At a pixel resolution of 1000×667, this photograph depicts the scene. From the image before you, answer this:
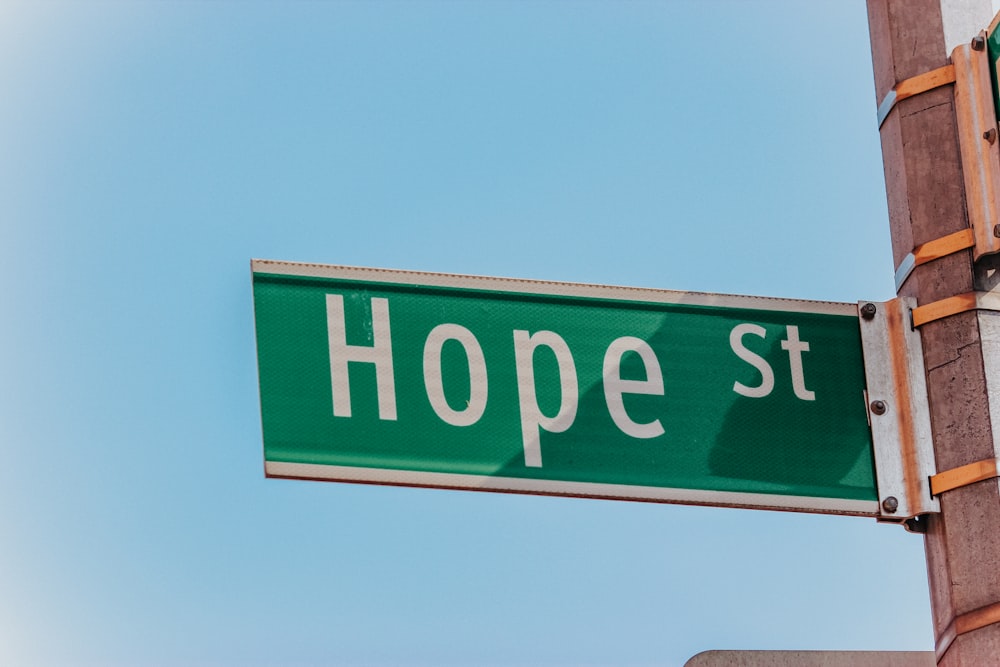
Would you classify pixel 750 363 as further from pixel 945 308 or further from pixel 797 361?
pixel 945 308

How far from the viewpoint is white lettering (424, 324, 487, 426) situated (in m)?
3.91

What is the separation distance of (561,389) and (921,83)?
1140 millimetres

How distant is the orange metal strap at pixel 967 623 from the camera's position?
145 inches

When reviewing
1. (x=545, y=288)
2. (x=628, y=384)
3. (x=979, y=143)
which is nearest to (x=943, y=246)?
(x=979, y=143)

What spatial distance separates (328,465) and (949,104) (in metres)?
1.69

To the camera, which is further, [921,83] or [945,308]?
[921,83]

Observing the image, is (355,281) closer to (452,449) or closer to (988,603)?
(452,449)

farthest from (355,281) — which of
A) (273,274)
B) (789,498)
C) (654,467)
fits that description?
(789,498)

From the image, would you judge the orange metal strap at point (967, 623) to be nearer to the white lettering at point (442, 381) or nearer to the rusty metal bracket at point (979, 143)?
the rusty metal bracket at point (979, 143)

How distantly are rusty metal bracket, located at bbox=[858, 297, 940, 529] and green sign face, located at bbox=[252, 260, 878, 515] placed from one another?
0.12 feet

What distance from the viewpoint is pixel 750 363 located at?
13.5 ft

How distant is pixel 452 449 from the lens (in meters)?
3.87

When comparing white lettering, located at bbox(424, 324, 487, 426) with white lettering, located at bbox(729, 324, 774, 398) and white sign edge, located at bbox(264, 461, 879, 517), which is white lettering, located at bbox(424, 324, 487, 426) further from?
white lettering, located at bbox(729, 324, 774, 398)

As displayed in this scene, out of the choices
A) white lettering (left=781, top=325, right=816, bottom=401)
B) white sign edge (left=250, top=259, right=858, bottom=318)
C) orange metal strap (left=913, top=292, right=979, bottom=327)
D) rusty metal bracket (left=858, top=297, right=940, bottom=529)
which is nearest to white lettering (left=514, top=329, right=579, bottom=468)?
white sign edge (left=250, top=259, right=858, bottom=318)
